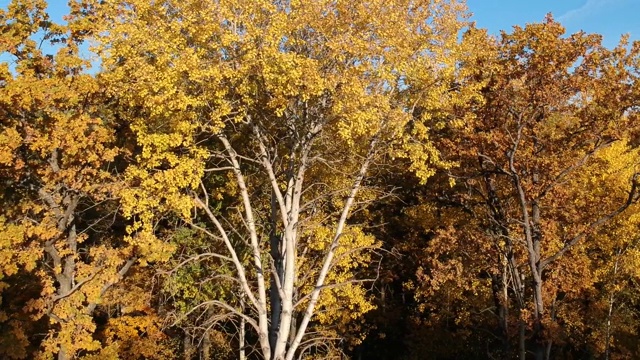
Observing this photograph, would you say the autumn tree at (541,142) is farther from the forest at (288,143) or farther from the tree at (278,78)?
the tree at (278,78)

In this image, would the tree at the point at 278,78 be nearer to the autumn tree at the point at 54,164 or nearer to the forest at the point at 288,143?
the forest at the point at 288,143

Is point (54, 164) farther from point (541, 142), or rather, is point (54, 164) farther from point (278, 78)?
point (541, 142)

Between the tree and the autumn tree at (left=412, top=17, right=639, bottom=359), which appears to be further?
the autumn tree at (left=412, top=17, right=639, bottom=359)

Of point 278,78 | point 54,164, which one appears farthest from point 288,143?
point 54,164

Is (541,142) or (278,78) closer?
(278,78)

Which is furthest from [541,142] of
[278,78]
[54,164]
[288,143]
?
[54,164]

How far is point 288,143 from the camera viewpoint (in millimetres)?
14625

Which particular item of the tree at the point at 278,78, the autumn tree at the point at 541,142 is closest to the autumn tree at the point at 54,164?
the tree at the point at 278,78

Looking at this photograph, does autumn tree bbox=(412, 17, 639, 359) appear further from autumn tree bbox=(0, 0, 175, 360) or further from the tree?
autumn tree bbox=(0, 0, 175, 360)

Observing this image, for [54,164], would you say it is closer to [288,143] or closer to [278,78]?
[288,143]

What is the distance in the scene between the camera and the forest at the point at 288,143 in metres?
11.3

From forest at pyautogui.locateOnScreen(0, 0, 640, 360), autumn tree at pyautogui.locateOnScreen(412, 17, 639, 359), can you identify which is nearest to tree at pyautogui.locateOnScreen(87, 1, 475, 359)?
forest at pyautogui.locateOnScreen(0, 0, 640, 360)

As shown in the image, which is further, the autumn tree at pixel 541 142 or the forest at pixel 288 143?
the autumn tree at pixel 541 142

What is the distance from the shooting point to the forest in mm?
11336
